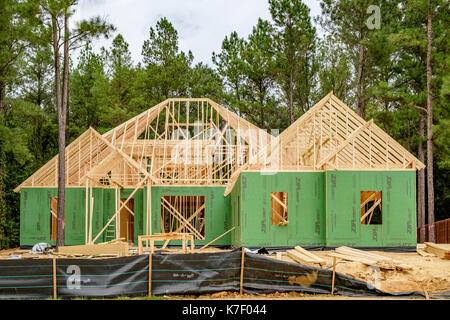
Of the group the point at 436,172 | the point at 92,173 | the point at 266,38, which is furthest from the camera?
the point at 436,172

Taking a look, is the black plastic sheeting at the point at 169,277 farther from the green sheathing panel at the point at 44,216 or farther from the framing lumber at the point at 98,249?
the green sheathing panel at the point at 44,216

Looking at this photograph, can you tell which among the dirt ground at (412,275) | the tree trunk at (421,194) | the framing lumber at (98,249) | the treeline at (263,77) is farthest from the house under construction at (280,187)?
the tree trunk at (421,194)

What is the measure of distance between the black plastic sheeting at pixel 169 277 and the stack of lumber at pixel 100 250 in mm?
5250

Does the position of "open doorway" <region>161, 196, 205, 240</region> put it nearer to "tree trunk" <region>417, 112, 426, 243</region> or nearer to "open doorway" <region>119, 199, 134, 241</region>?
"open doorway" <region>119, 199, 134, 241</region>

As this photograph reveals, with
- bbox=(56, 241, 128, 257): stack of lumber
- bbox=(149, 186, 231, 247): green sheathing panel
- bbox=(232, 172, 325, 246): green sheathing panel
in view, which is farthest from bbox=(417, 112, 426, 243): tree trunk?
bbox=(56, 241, 128, 257): stack of lumber

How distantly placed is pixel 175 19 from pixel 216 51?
10.8 feet

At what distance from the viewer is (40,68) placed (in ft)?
115

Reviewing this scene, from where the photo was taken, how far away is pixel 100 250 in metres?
17.2

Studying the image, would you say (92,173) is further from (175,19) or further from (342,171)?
(175,19)

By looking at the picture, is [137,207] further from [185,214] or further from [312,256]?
[312,256]

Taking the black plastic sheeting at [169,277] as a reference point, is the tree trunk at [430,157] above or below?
above

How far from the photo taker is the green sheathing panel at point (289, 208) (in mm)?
18172

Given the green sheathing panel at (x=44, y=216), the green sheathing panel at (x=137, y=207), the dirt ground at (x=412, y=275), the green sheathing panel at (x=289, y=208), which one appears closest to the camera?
the dirt ground at (x=412, y=275)

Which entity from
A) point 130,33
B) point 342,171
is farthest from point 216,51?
point 342,171
